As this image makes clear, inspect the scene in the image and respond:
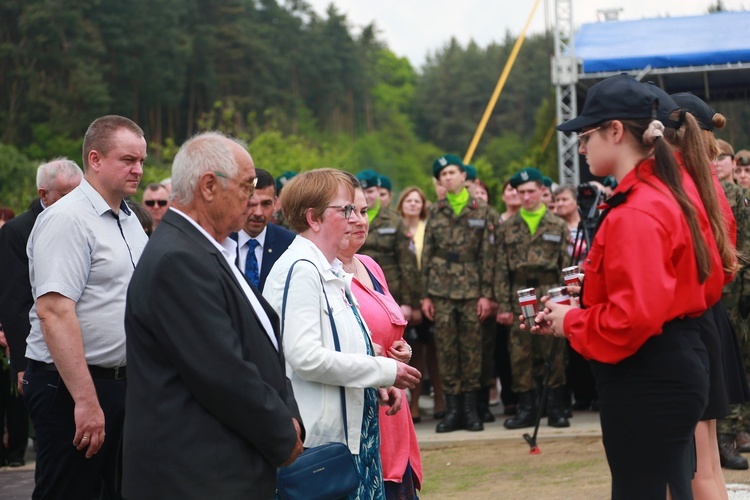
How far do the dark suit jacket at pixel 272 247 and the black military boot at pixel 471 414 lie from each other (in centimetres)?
383

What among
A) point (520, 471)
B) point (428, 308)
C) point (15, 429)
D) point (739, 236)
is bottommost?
point (520, 471)

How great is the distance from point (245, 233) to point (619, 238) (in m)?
2.90

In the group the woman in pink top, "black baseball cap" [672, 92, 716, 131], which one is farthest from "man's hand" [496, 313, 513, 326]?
the woman in pink top

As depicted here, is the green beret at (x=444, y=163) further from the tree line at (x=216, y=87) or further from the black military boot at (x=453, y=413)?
the tree line at (x=216, y=87)

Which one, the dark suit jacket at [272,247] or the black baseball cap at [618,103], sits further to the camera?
the dark suit jacket at [272,247]

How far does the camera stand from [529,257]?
906 centimetres

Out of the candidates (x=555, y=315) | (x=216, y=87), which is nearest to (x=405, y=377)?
(x=555, y=315)

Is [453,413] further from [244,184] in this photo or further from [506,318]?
[244,184]

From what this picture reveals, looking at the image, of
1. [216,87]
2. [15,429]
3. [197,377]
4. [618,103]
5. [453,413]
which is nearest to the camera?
[197,377]

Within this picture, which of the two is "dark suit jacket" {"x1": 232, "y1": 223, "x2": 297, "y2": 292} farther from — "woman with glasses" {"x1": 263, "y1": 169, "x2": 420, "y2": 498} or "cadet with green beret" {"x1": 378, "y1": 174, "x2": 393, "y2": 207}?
"cadet with green beret" {"x1": 378, "y1": 174, "x2": 393, "y2": 207}

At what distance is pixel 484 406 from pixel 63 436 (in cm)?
590

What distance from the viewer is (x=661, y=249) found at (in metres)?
3.29

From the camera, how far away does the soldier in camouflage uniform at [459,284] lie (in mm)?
9211

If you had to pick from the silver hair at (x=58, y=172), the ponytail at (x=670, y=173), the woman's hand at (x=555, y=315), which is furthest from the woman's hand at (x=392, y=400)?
the silver hair at (x=58, y=172)
